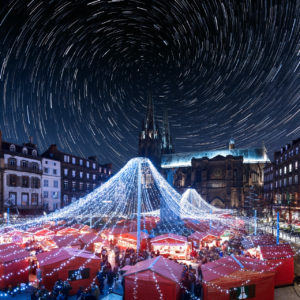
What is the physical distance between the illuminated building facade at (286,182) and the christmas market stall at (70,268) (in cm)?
3124

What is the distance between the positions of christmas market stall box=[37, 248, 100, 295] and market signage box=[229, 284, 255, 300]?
7.04 metres

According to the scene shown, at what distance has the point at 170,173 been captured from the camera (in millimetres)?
93375

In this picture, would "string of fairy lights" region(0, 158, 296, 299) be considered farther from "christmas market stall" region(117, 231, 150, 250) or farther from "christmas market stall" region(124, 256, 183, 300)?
"christmas market stall" region(117, 231, 150, 250)

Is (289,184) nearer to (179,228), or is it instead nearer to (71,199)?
(179,228)

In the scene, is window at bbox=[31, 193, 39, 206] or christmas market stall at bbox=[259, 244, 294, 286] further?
window at bbox=[31, 193, 39, 206]

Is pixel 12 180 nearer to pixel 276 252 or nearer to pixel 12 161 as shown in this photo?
pixel 12 161

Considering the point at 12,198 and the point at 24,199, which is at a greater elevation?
the point at 12,198

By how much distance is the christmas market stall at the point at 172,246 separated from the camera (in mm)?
20391

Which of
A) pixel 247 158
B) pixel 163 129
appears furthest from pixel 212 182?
pixel 163 129

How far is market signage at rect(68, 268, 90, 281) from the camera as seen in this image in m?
13.6

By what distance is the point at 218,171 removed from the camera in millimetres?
79812

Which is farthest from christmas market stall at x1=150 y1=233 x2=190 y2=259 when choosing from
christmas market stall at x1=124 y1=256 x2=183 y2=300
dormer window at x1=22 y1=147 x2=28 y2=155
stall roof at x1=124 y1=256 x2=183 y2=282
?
dormer window at x1=22 y1=147 x2=28 y2=155

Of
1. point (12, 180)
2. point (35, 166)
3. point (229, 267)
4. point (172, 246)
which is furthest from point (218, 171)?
point (229, 267)

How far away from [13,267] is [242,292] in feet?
38.5
